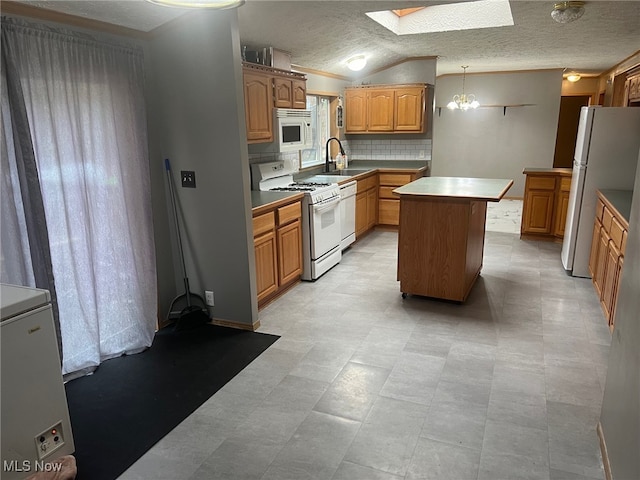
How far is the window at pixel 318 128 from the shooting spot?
6.04m

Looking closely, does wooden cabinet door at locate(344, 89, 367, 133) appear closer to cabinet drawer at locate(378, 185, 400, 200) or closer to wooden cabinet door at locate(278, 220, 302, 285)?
cabinet drawer at locate(378, 185, 400, 200)

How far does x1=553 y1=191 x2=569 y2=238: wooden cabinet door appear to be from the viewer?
5.41 m

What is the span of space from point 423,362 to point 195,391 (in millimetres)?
1405

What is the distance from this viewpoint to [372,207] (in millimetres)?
6262

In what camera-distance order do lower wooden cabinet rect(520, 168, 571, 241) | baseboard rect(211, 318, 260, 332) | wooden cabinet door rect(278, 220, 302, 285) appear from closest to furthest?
baseboard rect(211, 318, 260, 332) < wooden cabinet door rect(278, 220, 302, 285) < lower wooden cabinet rect(520, 168, 571, 241)

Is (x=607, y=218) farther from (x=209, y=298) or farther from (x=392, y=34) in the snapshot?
(x=209, y=298)

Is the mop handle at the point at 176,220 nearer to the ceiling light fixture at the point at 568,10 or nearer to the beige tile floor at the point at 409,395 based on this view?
the beige tile floor at the point at 409,395

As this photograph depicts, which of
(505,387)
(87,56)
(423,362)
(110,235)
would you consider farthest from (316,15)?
(505,387)

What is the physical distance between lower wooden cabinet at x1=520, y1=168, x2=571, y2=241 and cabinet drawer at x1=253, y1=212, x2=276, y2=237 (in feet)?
11.3

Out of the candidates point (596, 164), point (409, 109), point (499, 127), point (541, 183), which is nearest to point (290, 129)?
point (409, 109)

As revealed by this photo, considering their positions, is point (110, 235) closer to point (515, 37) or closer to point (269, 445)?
point (269, 445)

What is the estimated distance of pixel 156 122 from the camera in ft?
10.5

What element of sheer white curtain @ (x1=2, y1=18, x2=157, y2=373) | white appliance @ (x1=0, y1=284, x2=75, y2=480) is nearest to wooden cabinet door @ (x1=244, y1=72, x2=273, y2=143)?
sheer white curtain @ (x1=2, y1=18, x2=157, y2=373)

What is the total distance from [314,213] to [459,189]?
1.32m
